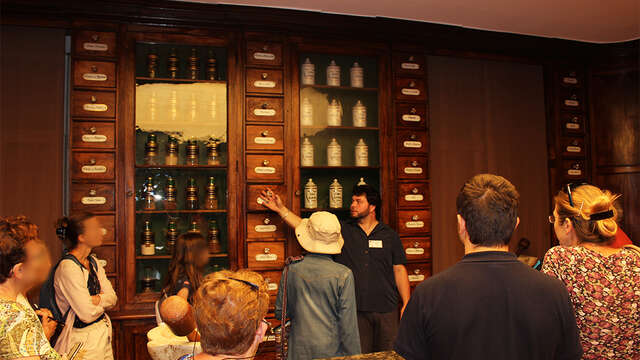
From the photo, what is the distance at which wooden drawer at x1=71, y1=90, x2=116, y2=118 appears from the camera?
318 centimetres

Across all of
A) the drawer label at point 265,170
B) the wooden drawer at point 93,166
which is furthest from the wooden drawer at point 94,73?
the drawer label at point 265,170

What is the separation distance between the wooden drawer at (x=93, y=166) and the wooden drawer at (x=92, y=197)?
6 centimetres

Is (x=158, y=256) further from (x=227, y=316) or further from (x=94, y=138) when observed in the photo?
(x=227, y=316)

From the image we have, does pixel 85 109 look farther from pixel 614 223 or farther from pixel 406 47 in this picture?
pixel 614 223

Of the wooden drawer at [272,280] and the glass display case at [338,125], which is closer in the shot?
the wooden drawer at [272,280]

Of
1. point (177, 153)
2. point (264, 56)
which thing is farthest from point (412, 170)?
point (177, 153)

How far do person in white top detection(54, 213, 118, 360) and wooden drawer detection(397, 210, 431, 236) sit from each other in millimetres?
2153

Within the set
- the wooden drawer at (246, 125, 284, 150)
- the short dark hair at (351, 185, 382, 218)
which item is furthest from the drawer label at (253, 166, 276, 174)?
the short dark hair at (351, 185, 382, 218)

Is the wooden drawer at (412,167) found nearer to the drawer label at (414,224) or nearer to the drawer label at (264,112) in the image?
the drawer label at (414,224)

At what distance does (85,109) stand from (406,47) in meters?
2.50

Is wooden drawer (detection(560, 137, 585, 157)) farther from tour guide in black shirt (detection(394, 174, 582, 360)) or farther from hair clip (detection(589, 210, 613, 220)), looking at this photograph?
tour guide in black shirt (detection(394, 174, 582, 360))

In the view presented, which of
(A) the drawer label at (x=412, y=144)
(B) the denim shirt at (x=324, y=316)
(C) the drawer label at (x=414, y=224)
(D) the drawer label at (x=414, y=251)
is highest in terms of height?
(A) the drawer label at (x=412, y=144)

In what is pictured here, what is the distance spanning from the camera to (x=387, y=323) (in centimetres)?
312

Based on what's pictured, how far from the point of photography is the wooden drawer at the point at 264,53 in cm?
351
